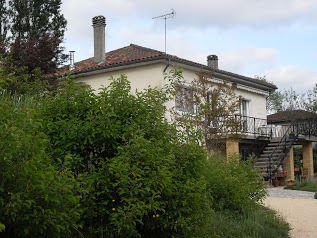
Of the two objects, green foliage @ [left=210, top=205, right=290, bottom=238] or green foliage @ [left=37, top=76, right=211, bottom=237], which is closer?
green foliage @ [left=37, top=76, right=211, bottom=237]

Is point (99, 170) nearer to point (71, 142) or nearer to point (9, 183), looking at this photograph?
point (71, 142)

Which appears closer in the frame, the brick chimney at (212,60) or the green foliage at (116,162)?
the green foliage at (116,162)

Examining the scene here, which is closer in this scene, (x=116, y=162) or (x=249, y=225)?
(x=116, y=162)

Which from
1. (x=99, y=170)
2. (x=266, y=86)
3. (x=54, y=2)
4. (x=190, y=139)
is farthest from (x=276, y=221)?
(x=54, y=2)

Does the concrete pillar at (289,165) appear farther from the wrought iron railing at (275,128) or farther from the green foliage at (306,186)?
the green foliage at (306,186)

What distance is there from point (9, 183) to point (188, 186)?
2.37 m

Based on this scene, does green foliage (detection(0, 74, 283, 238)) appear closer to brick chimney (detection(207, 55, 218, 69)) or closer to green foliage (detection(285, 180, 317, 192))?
green foliage (detection(285, 180, 317, 192))

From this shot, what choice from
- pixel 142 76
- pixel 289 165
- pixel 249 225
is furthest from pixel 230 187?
pixel 289 165

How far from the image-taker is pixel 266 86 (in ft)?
92.1

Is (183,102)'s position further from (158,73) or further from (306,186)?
(306,186)

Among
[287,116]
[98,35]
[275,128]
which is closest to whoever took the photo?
[98,35]

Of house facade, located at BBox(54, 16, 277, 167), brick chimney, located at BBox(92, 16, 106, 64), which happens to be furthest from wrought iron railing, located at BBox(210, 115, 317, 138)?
brick chimney, located at BBox(92, 16, 106, 64)

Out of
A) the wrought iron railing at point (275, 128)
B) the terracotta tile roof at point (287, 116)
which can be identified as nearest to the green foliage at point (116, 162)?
the wrought iron railing at point (275, 128)

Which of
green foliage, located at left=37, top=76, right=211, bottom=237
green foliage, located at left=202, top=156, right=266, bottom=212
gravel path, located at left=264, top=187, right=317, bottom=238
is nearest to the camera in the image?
green foliage, located at left=37, top=76, right=211, bottom=237
